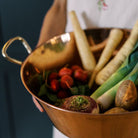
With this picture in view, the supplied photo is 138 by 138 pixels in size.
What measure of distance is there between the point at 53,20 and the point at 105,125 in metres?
0.50

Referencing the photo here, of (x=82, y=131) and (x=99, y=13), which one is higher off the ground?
(x=99, y=13)

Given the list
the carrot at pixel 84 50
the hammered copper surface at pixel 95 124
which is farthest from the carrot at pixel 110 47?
the hammered copper surface at pixel 95 124

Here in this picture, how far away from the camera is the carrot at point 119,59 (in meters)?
0.65

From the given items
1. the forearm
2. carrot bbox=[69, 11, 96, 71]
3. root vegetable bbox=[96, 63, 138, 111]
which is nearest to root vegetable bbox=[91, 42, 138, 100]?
root vegetable bbox=[96, 63, 138, 111]

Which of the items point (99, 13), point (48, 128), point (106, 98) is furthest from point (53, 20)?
point (48, 128)

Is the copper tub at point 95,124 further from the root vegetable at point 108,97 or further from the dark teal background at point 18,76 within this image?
the dark teal background at point 18,76

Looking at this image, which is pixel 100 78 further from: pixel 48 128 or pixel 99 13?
pixel 48 128

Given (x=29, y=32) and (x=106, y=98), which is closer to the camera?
(x=106, y=98)

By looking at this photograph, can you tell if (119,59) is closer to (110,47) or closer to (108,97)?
(110,47)

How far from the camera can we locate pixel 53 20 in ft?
2.55

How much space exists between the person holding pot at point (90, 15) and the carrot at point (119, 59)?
0.06 meters

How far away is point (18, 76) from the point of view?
1131 millimetres

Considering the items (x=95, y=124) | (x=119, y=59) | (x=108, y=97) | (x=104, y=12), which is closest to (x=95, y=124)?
(x=95, y=124)

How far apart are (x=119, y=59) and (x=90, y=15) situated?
0.70 feet
